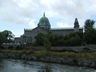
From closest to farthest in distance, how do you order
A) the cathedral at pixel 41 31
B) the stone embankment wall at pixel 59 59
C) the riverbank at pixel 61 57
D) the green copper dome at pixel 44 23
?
the stone embankment wall at pixel 59 59 < the riverbank at pixel 61 57 < the cathedral at pixel 41 31 < the green copper dome at pixel 44 23

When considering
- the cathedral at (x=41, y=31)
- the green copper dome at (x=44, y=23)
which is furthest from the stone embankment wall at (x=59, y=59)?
the green copper dome at (x=44, y=23)

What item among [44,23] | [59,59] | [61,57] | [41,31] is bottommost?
[59,59]

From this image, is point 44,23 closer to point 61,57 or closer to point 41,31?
point 41,31

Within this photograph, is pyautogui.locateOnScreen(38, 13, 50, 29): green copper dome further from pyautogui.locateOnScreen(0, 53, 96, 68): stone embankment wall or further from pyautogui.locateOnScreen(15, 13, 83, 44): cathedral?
pyautogui.locateOnScreen(0, 53, 96, 68): stone embankment wall

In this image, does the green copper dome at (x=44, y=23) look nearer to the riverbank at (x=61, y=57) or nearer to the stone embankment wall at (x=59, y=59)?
the riverbank at (x=61, y=57)

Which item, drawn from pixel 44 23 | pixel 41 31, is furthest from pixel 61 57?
pixel 44 23

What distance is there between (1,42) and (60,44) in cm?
3110

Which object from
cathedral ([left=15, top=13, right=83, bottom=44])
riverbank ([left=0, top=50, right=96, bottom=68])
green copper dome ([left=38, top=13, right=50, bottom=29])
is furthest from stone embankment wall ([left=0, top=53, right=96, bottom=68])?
green copper dome ([left=38, top=13, right=50, bottom=29])

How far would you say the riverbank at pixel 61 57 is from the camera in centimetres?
5317

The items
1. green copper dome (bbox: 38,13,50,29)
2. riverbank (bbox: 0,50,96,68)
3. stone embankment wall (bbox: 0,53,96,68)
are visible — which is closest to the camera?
stone embankment wall (bbox: 0,53,96,68)

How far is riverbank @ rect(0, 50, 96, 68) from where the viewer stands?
53169 mm

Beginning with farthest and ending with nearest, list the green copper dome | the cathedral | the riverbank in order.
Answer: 1. the green copper dome
2. the cathedral
3. the riverbank

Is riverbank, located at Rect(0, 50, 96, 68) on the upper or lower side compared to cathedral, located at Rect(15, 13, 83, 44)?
lower

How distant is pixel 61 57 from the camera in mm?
61562
